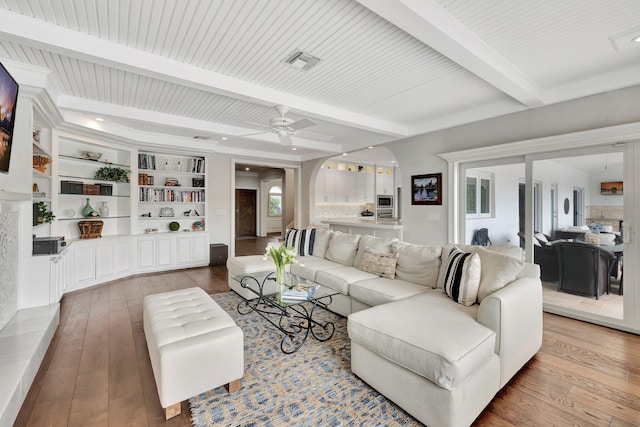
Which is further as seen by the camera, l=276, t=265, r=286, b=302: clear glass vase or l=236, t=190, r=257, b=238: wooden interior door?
l=236, t=190, r=257, b=238: wooden interior door

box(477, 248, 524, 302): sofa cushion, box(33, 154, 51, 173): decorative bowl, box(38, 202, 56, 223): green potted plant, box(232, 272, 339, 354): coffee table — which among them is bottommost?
box(232, 272, 339, 354): coffee table

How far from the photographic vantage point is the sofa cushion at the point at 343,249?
406 centimetres

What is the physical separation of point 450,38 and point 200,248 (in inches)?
229

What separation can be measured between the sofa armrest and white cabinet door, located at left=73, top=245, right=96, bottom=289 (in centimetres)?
546

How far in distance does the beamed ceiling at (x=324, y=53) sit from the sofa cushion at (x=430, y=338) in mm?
2027

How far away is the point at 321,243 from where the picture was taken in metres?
4.63

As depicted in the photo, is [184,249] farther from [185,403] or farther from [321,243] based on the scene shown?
[185,403]

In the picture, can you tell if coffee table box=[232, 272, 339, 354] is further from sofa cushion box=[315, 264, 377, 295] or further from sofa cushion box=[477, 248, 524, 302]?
sofa cushion box=[477, 248, 524, 302]

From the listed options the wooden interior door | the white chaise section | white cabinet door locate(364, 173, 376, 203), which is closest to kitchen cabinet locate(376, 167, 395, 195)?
white cabinet door locate(364, 173, 376, 203)

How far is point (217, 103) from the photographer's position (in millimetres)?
4000

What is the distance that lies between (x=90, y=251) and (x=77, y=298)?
865mm

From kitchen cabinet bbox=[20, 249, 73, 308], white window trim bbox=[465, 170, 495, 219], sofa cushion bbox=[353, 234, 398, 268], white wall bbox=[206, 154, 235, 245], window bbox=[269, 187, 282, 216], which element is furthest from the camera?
window bbox=[269, 187, 282, 216]

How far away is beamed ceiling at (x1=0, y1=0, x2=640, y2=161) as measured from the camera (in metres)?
Result: 2.06

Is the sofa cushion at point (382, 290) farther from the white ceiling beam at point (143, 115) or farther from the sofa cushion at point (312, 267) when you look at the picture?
the white ceiling beam at point (143, 115)
